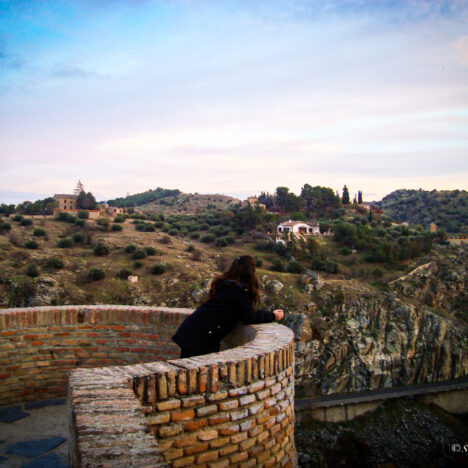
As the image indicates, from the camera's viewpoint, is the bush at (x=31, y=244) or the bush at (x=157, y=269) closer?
the bush at (x=157, y=269)

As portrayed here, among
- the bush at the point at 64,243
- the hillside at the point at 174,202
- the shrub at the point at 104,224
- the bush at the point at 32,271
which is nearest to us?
the bush at the point at 32,271

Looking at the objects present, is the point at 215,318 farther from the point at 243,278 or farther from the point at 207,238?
the point at 207,238

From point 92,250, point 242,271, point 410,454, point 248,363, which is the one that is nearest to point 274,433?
point 248,363

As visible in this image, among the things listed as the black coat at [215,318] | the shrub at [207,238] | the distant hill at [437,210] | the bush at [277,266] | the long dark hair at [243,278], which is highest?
the distant hill at [437,210]

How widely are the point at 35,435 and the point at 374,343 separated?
23.8m

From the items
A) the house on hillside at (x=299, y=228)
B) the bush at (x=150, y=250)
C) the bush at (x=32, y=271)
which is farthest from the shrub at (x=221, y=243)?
the bush at (x=32, y=271)

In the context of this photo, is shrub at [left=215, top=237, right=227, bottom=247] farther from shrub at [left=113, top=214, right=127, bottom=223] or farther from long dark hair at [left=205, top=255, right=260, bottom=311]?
long dark hair at [left=205, top=255, right=260, bottom=311]

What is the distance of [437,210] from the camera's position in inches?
2547

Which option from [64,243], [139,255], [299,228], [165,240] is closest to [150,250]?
[139,255]

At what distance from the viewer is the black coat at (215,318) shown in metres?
3.10

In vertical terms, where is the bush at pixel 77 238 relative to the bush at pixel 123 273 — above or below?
→ above

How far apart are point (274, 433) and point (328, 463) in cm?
1742

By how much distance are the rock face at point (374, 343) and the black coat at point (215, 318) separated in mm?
20305

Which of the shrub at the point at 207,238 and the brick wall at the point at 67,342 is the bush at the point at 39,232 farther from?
the brick wall at the point at 67,342
